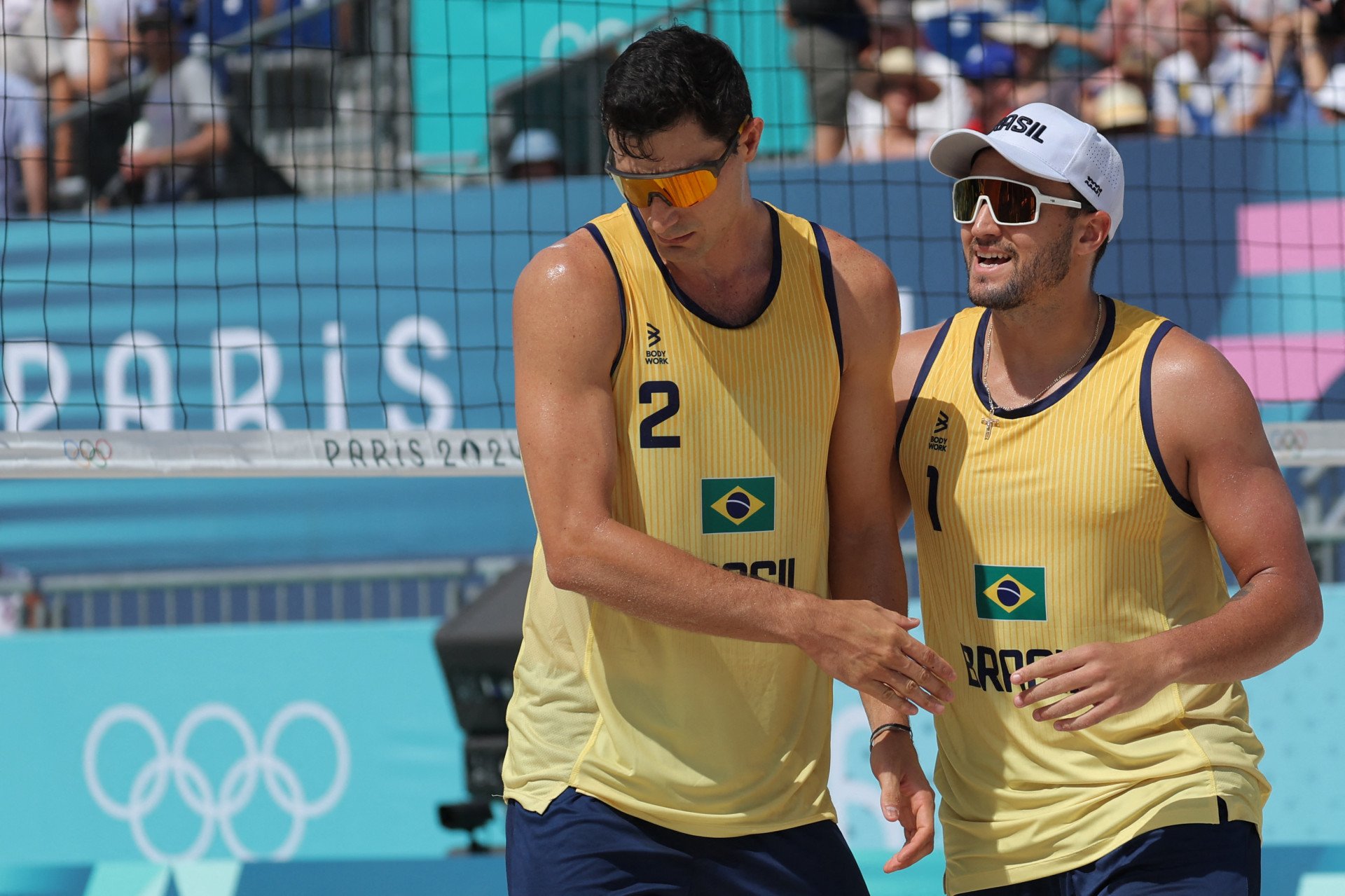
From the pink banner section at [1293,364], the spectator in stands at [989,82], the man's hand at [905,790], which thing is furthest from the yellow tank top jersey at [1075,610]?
the spectator in stands at [989,82]

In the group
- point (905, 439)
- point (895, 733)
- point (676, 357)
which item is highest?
point (676, 357)

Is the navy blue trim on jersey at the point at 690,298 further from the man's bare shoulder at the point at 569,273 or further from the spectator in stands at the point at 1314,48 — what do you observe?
the spectator in stands at the point at 1314,48

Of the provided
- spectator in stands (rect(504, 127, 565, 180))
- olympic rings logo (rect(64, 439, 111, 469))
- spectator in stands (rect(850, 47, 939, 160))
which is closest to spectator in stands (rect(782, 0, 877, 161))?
spectator in stands (rect(850, 47, 939, 160))

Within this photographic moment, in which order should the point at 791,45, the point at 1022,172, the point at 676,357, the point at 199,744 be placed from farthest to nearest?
1. the point at 791,45
2. the point at 199,744
3. the point at 1022,172
4. the point at 676,357

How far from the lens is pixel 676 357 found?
8.20 ft

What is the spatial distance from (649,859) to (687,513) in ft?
1.91

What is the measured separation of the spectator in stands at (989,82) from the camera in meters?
7.77

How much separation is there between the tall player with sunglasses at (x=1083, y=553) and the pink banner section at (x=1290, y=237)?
4.42 metres

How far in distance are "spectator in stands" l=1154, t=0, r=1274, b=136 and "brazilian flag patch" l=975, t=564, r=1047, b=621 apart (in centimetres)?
586

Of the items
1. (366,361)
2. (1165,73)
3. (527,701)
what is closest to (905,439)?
(527,701)

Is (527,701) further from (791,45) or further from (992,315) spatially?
(791,45)

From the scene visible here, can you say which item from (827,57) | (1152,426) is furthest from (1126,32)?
(1152,426)

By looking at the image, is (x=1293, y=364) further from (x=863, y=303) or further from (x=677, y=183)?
(x=677, y=183)

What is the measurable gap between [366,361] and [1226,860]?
5274 mm
